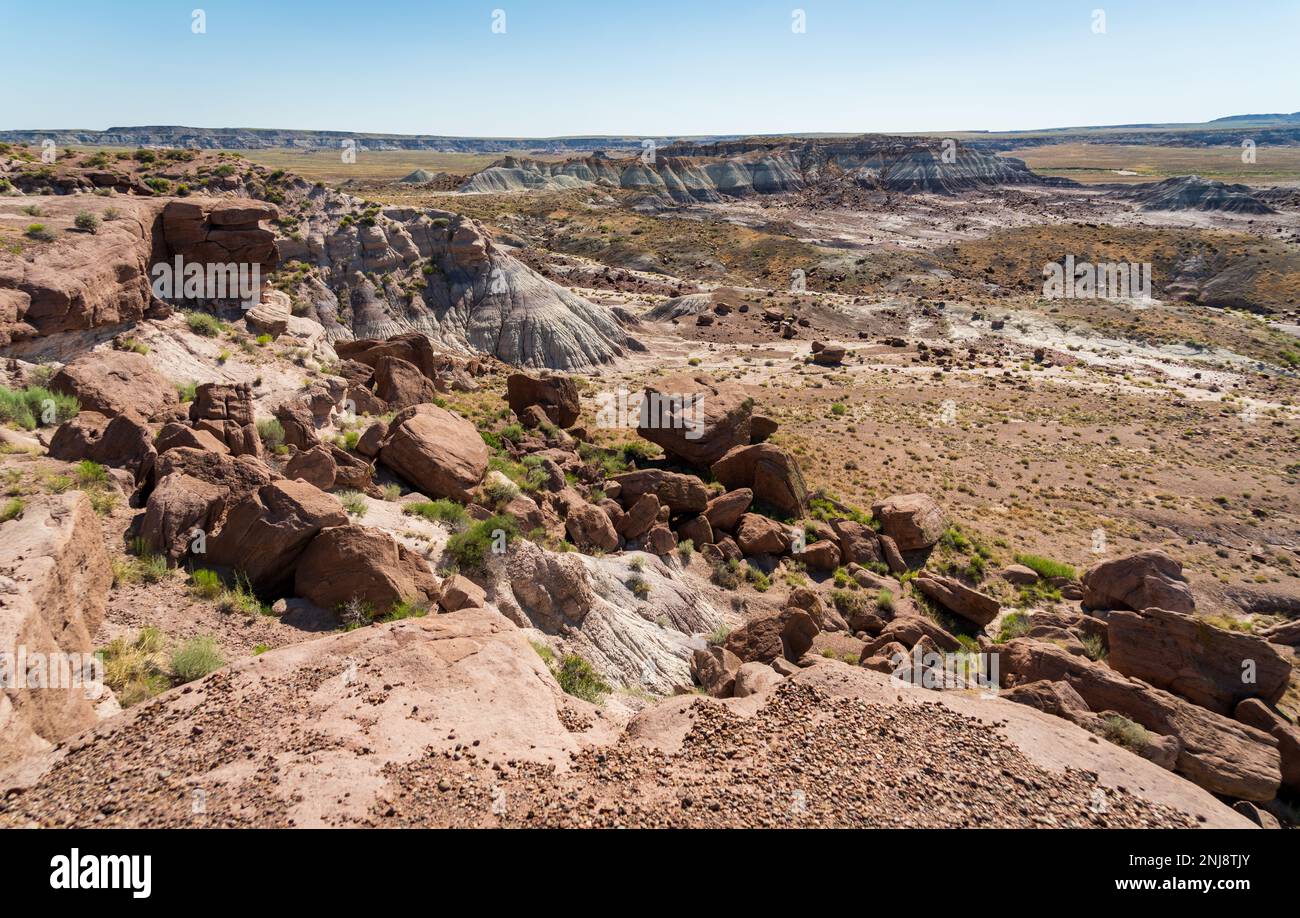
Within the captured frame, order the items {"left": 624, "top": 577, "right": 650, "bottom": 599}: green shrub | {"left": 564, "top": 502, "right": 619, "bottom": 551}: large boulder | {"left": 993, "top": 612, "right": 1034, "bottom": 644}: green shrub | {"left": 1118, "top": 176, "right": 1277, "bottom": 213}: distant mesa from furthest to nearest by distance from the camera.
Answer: {"left": 1118, "top": 176, "right": 1277, "bottom": 213}: distant mesa → {"left": 993, "top": 612, "right": 1034, "bottom": 644}: green shrub → {"left": 564, "top": 502, "right": 619, "bottom": 551}: large boulder → {"left": 624, "top": 577, "right": 650, "bottom": 599}: green shrub

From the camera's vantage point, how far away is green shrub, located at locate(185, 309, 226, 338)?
20.8 m

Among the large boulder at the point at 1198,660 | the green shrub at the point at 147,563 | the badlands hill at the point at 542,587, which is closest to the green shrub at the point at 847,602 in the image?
the badlands hill at the point at 542,587

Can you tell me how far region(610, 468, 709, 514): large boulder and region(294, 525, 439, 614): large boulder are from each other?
9810mm

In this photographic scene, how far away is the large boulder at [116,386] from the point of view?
13.5m

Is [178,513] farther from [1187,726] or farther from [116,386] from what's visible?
[1187,726]

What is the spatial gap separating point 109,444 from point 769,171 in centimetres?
16744

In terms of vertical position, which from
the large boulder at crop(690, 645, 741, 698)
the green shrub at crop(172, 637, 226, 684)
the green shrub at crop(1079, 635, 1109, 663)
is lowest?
the green shrub at crop(1079, 635, 1109, 663)

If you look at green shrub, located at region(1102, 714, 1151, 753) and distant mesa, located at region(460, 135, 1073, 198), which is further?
distant mesa, located at region(460, 135, 1073, 198)

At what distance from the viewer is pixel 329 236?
40.3 m

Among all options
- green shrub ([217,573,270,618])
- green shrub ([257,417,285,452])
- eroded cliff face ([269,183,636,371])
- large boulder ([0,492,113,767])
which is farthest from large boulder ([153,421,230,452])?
eroded cliff face ([269,183,636,371])

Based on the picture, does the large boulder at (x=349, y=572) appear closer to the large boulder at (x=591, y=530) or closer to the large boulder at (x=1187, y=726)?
the large boulder at (x=591, y=530)

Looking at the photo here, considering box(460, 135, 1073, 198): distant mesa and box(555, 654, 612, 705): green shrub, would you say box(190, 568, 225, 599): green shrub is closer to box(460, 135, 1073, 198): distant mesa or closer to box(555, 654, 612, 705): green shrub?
box(555, 654, 612, 705): green shrub
